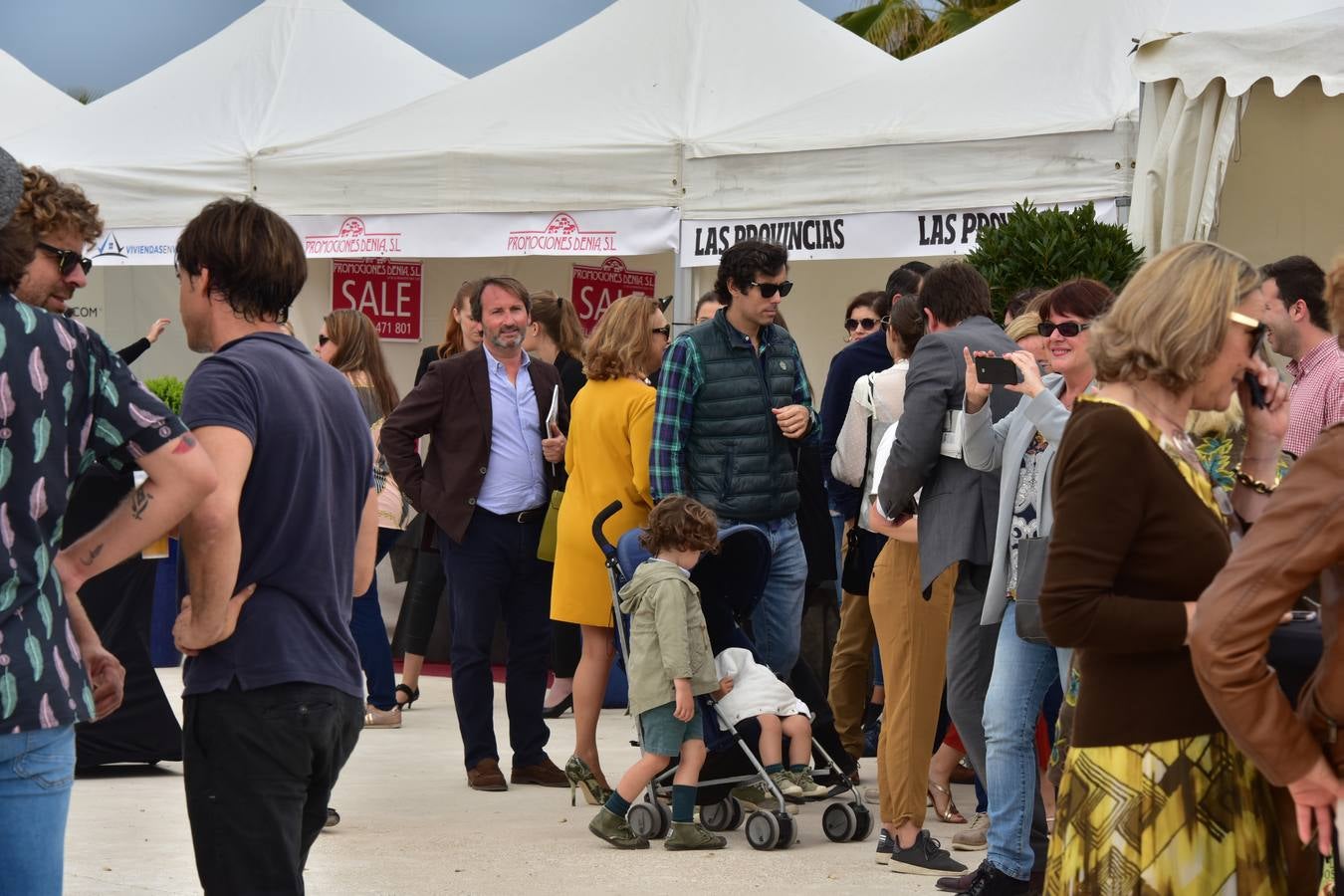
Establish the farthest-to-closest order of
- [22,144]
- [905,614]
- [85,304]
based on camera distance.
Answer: [85,304], [22,144], [905,614]

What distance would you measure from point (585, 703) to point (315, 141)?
567cm

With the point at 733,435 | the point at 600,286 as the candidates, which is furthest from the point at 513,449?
the point at 600,286

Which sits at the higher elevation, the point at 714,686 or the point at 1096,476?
the point at 1096,476

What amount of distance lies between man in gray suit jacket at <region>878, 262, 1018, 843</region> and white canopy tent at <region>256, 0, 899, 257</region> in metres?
4.49

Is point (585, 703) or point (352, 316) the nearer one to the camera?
point (585, 703)

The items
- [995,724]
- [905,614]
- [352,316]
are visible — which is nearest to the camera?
[995,724]

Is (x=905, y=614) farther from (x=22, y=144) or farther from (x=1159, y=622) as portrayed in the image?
(x=22, y=144)

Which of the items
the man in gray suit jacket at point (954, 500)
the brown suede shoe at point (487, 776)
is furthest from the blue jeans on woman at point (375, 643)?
the man in gray suit jacket at point (954, 500)

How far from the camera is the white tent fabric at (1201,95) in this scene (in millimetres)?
7324

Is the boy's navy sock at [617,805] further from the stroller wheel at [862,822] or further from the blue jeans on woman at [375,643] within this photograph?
the blue jeans on woman at [375,643]

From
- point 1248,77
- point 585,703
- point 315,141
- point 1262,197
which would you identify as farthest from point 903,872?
point 315,141

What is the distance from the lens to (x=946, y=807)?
21.5 ft

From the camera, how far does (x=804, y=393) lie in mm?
6754

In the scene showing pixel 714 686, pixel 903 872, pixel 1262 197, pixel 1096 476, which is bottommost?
pixel 903 872
